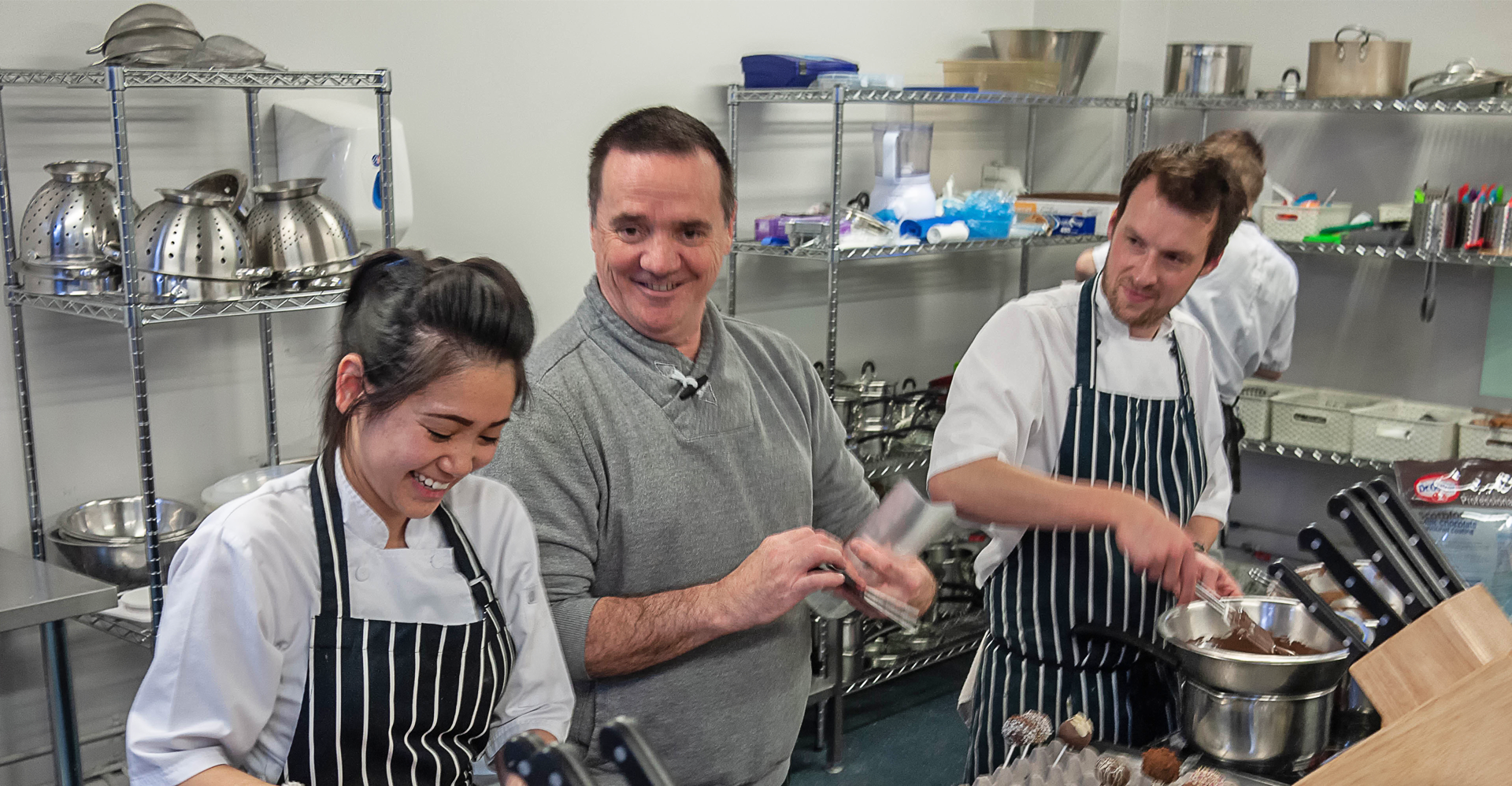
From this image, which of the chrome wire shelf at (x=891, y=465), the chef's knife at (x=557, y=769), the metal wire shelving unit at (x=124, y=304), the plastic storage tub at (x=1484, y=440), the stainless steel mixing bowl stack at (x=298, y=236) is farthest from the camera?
the plastic storage tub at (x=1484, y=440)

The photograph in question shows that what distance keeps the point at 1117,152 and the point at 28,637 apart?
383cm

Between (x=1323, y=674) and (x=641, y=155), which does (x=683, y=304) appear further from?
(x=1323, y=674)

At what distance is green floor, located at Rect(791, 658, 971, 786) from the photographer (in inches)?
130

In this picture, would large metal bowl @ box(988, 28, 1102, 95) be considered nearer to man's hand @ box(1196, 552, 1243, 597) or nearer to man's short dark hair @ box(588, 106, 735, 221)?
man's hand @ box(1196, 552, 1243, 597)

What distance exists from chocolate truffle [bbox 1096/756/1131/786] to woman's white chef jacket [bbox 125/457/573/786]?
563mm

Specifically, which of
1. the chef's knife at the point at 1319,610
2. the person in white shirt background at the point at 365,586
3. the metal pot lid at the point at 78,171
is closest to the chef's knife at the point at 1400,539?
the chef's knife at the point at 1319,610

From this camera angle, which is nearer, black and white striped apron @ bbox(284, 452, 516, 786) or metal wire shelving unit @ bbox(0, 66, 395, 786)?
black and white striped apron @ bbox(284, 452, 516, 786)

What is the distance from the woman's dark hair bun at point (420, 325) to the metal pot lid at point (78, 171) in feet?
4.59

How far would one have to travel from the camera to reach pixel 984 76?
399 centimetres

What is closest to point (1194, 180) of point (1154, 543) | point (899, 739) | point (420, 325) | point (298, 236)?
point (1154, 543)

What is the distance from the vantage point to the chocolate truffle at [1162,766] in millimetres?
1331

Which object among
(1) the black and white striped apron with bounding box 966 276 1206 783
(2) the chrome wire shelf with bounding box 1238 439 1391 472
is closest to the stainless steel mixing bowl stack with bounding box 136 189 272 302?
(1) the black and white striped apron with bounding box 966 276 1206 783

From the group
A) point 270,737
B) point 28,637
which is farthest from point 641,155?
point 28,637

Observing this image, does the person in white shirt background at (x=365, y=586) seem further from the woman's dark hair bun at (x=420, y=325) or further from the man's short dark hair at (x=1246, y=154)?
the man's short dark hair at (x=1246, y=154)
